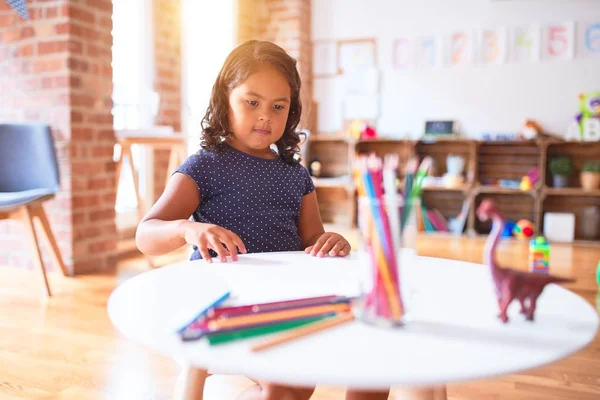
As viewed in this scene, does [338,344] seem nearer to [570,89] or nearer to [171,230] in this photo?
[171,230]

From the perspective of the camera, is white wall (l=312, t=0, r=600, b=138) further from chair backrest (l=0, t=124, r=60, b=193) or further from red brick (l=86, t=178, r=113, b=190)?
chair backrest (l=0, t=124, r=60, b=193)

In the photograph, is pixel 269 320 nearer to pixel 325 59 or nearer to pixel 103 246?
pixel 103 246

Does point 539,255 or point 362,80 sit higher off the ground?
point 362,80

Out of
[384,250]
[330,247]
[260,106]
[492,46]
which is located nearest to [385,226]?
[384,250]

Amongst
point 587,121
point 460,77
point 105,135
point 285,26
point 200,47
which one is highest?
point 285,26

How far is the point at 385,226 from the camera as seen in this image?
62 centimetres

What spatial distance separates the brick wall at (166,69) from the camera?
3729 mm

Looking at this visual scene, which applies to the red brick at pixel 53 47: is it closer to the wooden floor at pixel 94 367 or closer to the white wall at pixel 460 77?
the wooden floor at pixel 94 367

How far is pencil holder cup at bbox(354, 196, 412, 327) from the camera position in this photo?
0.62 m

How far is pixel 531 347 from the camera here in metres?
0.56

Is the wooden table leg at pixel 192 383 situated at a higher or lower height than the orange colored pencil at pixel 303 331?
lower

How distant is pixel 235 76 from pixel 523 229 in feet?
11.8

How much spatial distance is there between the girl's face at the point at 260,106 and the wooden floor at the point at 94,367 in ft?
2.35

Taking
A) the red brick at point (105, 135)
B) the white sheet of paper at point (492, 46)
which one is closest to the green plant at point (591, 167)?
the white sheet of paper at point (492, 46)
